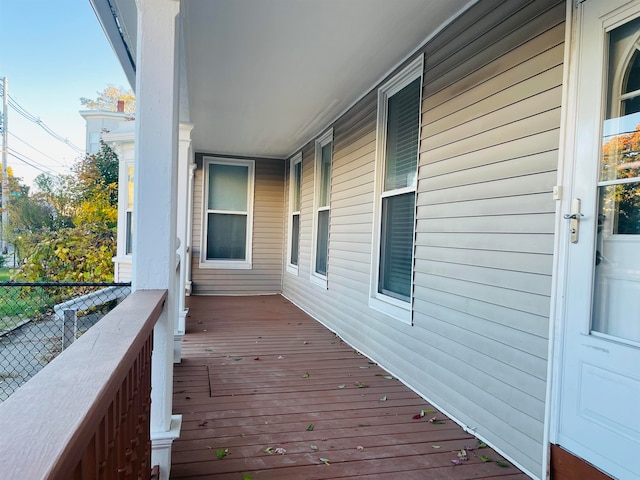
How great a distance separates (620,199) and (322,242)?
4.36m

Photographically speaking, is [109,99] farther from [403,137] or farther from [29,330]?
[403,137]

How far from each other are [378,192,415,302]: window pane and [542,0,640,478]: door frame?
1508 millimetres

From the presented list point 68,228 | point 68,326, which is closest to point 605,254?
point 68,326

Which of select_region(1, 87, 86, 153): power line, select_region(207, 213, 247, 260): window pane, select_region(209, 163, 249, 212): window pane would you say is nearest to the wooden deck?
select_region(207, 213, 247, 260): window pane

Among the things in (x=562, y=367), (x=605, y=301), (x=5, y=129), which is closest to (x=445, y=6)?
(x=605, y=301)

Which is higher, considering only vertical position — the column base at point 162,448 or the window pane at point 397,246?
the window pane at point 397,246

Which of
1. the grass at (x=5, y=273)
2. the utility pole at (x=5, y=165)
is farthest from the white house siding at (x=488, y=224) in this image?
the utility pole at (x=5, y=165)

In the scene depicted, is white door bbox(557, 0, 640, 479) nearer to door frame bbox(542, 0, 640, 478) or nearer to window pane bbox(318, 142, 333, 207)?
door frame bbox(542, 0, 640, 478)

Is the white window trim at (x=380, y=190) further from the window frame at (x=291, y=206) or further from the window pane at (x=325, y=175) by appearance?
the window frame at (x=291, y=206)

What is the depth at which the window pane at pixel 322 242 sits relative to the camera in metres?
5.77

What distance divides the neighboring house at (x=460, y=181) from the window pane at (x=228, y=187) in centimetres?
273

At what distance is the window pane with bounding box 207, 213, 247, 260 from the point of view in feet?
25.9

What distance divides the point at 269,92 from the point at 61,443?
14.4 feet

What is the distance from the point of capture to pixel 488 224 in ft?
8.15
